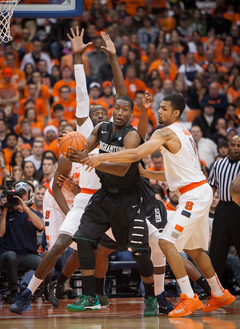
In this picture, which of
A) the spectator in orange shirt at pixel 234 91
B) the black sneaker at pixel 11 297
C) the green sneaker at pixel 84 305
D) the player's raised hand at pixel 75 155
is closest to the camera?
the player's raised hand at pixel 75 155

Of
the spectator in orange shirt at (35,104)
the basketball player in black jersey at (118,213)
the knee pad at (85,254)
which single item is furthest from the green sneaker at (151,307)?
the spectator in orange shirt at (35,104)

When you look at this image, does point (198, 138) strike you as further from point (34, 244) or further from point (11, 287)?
point (11, 287)

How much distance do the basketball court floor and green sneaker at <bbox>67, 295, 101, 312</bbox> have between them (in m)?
0.13

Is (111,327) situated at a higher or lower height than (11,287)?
higher

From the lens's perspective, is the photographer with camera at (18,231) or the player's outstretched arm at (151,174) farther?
the photographer with camera at (18,231)

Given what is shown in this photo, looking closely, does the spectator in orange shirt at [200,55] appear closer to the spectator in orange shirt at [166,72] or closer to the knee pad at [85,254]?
the spectator in orange shirt at [166,72]

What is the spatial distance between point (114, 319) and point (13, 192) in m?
2.87

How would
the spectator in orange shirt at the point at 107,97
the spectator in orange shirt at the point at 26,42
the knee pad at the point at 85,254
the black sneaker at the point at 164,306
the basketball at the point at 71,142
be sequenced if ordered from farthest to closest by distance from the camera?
the spectator in orange shirt at the point at 26,42 < the spectator in orange shirt at the point at 107,97 < the black sneaker at the point at 164,306 < the knee pad at the point at 85,254 < the basketball at the point at 71,142

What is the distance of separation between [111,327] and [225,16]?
14.4 meters

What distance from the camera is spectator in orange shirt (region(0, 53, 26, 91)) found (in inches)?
509

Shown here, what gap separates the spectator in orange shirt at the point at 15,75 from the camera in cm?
1292

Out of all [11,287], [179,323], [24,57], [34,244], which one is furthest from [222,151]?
[24,57]

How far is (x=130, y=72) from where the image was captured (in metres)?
13.0

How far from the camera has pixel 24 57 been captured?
1395cm
